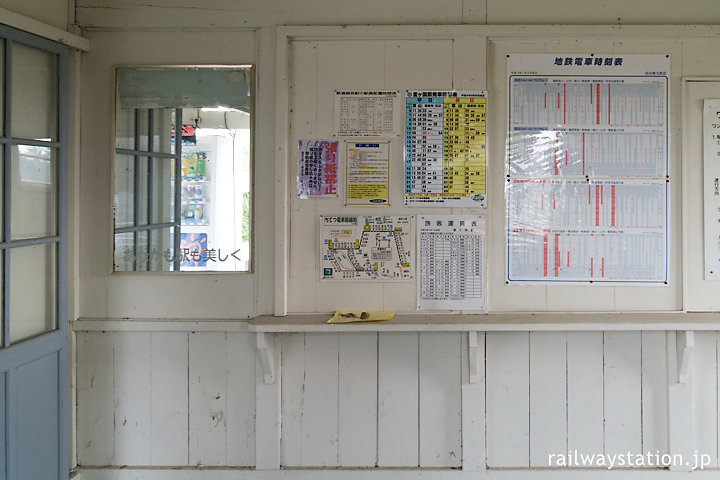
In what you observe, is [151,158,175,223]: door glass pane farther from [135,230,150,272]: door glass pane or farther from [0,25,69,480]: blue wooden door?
[0,25,69,480]: blue wooden door

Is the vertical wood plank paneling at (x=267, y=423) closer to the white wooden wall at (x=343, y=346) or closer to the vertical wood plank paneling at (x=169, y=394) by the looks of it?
the white wooden wall at (x=343, y=346)

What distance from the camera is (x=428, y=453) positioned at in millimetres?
2578

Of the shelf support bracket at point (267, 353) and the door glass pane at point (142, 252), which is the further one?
the door glass pane at point (142, 252)

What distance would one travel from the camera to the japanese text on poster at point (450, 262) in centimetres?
254

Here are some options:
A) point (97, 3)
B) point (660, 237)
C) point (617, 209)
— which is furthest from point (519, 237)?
point (97, 3)

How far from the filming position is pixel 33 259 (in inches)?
92.7

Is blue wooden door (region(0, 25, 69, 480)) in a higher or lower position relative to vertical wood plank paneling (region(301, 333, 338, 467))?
higher

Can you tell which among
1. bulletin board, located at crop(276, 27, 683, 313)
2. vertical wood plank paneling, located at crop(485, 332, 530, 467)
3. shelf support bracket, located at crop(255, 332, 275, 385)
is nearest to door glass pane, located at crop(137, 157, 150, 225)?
bulletin board, located at crop(276, 27, 683, 313)

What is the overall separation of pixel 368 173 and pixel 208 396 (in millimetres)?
1303

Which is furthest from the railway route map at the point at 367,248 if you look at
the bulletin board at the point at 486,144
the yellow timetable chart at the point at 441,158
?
the yellow timetable chart at the point at 441,158

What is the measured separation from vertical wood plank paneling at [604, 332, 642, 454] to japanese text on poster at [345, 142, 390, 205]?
4.15ft

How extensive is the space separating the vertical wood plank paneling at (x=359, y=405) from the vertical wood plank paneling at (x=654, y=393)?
4.16ft

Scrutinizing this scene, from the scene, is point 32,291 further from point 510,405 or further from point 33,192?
point 510,405

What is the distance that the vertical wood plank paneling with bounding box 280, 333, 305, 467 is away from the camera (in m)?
2.59
